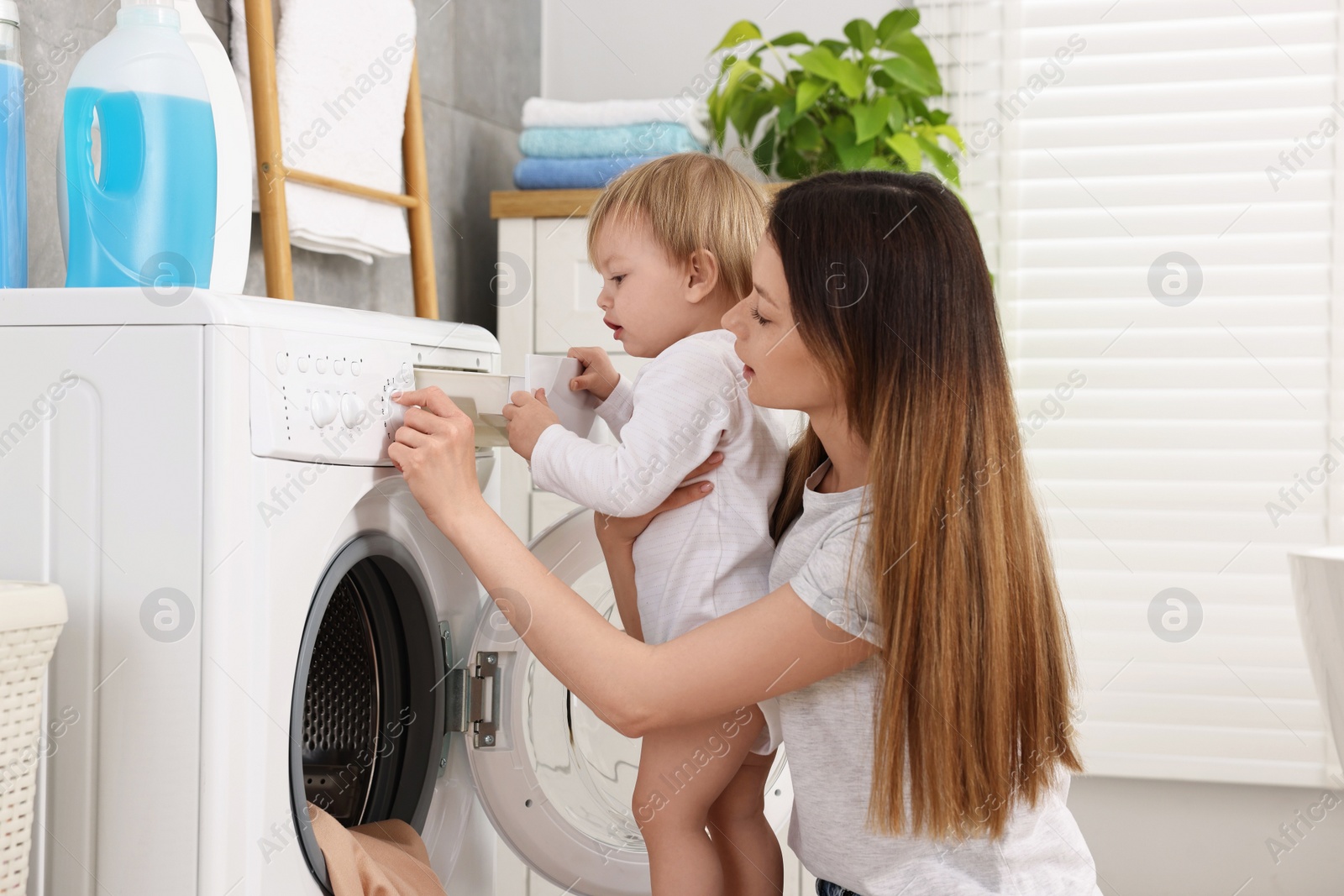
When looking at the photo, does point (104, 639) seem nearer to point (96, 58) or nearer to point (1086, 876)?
point (96, 58)

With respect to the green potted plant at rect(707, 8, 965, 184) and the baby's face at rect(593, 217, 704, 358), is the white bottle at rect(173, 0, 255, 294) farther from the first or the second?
the green potted plant at rect(707, 8, 965, 184)

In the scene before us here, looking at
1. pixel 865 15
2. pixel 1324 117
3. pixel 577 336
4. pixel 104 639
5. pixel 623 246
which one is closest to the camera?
pixel 104 639

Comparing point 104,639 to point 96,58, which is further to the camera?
point 96,58

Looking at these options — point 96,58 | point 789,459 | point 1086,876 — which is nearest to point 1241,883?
point 1086,876

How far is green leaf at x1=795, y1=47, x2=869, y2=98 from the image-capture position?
78.0 inches

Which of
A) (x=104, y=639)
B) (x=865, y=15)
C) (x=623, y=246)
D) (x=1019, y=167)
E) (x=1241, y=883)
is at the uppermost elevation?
(x=865, y=15)

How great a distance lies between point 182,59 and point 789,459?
703 millimetres

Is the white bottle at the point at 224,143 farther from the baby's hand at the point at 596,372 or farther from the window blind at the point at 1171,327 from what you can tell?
the window blind at the point at 1171,327

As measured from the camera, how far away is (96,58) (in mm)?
1008

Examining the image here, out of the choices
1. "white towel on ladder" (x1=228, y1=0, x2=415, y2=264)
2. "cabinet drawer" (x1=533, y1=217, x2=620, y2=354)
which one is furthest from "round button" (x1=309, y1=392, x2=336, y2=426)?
"cabinet drawer" (x1=533, y1=217, x2=620, y2=354)

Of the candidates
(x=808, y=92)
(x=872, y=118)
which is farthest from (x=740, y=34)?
(x=872, y=118)

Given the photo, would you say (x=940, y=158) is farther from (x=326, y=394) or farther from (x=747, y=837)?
(x=326, y=394)

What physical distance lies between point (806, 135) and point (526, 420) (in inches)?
45.7

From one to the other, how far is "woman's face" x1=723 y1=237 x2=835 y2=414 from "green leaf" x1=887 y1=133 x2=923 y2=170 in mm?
1041
